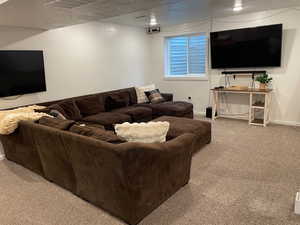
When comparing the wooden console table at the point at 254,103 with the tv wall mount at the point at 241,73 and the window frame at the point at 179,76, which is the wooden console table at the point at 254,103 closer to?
the tv wall mount at the point at 241,73

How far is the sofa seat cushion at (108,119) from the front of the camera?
430cm

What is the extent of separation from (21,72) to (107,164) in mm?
2999

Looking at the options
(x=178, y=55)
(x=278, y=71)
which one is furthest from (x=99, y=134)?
(x=178, y=55)

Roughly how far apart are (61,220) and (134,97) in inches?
155

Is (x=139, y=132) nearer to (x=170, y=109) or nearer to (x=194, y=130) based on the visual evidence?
(x=194, y=130)

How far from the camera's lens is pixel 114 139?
7.04 ft

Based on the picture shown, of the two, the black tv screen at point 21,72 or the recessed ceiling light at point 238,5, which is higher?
the recessed ceiling light at point 238,5

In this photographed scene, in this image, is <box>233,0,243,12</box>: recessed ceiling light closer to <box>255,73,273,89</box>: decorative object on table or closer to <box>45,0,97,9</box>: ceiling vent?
<box>255,73,273,89</box>: decorative object on table

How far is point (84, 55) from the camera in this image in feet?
17.2

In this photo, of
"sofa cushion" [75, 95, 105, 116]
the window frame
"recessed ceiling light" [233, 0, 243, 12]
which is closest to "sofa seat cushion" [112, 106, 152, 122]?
"sofa cushion" [75, 95, 105, 116]

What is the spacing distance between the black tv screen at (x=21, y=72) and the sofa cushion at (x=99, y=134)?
87.4 inches

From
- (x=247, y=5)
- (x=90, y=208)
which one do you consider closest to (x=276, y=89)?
(x=247, y=5)

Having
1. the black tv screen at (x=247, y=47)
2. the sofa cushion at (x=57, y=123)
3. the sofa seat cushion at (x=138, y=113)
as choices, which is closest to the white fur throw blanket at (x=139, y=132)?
the sofa cushion at (x=57, y=123)

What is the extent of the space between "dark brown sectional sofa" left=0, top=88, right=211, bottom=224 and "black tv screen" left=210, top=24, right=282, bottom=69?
295 cm
